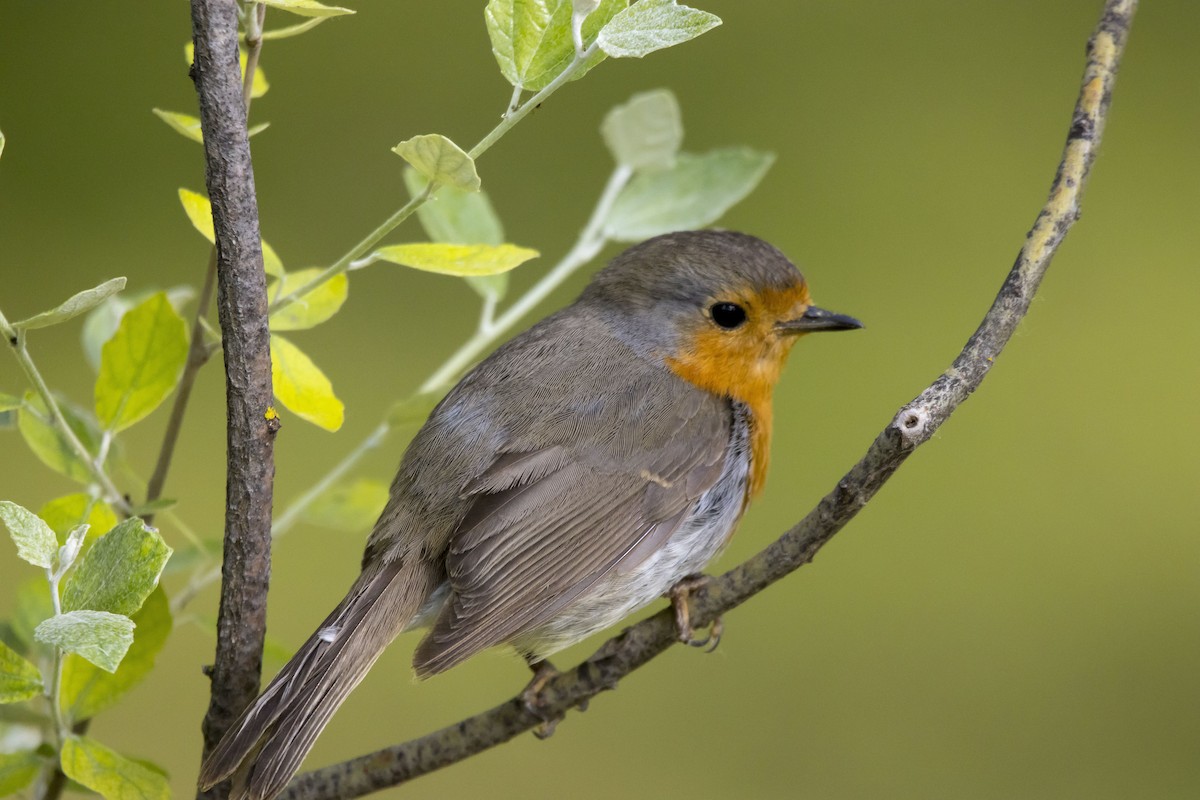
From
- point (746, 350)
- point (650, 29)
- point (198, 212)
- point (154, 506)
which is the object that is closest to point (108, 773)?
point (154, 506)

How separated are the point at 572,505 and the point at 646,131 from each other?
1.44ft

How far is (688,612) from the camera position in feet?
3.59

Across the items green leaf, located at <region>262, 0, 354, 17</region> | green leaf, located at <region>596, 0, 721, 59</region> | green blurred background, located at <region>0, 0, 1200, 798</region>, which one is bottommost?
green blurred background, located at <region>0, 0, 1200, 798</region>

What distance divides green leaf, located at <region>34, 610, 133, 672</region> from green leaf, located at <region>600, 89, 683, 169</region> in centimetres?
74

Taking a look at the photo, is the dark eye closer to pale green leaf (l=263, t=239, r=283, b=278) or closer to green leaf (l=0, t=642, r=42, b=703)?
pale green leaf (l=263, t=239, r=283, b=278)

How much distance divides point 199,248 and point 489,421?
2.17m

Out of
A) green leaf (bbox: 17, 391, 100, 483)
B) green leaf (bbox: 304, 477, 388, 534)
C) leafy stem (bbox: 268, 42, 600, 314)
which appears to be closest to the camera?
leafy stem (bbox: 268, 42, 600, 314)

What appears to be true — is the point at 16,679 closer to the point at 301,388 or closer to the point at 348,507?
the point at 301,388

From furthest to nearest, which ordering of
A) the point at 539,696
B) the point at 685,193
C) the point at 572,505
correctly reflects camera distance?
the point at 572,505 → the point at 685,193 → the point at 539,696

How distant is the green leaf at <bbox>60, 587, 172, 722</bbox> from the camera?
951mm

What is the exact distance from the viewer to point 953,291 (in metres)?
3.16

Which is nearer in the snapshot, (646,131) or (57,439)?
(57,439)

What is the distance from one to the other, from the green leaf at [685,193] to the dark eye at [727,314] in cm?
33

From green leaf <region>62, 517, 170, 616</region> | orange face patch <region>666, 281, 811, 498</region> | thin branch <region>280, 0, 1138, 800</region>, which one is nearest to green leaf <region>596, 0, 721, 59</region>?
thin branch <region>280, 0, 1138, 800</region>
